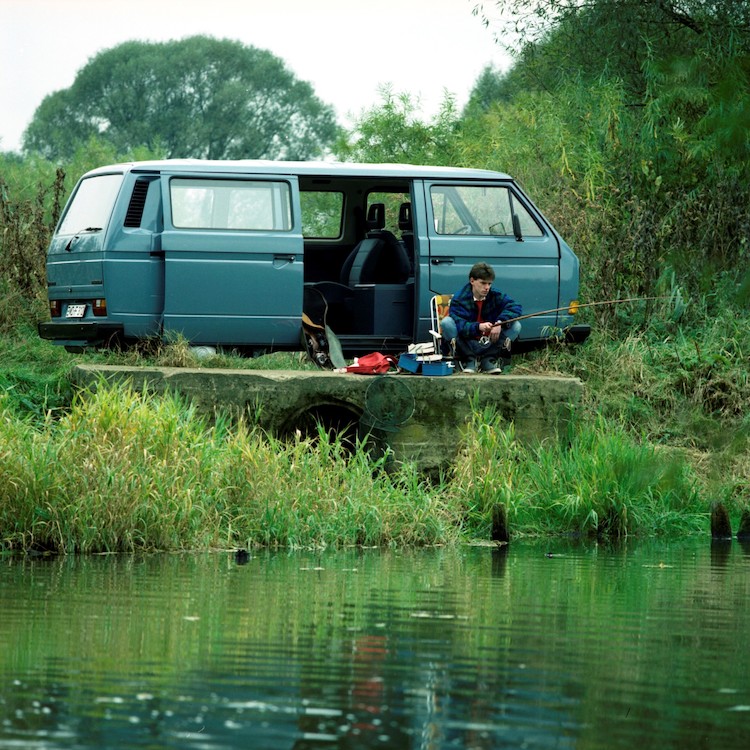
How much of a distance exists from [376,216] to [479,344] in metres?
2.10

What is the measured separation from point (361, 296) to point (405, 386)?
1.43 meters

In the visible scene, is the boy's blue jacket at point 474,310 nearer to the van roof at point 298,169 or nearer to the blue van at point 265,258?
the blue van at point 265,258

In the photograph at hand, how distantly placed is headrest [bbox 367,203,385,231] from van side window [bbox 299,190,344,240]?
0.92 ft

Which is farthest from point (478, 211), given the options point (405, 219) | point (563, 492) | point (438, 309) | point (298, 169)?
point (563, 492)

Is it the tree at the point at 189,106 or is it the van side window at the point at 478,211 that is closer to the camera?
the van side window at the point at 478,211

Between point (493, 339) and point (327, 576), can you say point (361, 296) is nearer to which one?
point (493, 339)

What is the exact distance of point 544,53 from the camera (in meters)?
21.0

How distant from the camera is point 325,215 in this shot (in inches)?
798

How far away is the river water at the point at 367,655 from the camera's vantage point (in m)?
4.80

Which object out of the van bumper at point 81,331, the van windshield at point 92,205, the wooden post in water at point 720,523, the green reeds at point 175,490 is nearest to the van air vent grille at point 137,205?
the van windshield at point 92,205

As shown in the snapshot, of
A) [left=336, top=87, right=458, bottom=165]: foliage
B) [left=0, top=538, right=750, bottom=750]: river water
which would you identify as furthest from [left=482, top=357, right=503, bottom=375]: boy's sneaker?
[left=336, top=87, right=458, bottom=165]: foliage

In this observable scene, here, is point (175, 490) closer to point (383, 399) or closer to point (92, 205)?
point (383, 399)

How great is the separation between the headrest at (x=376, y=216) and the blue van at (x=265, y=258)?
34 centimetres

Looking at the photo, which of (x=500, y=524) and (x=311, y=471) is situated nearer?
(x=311, y=471)
